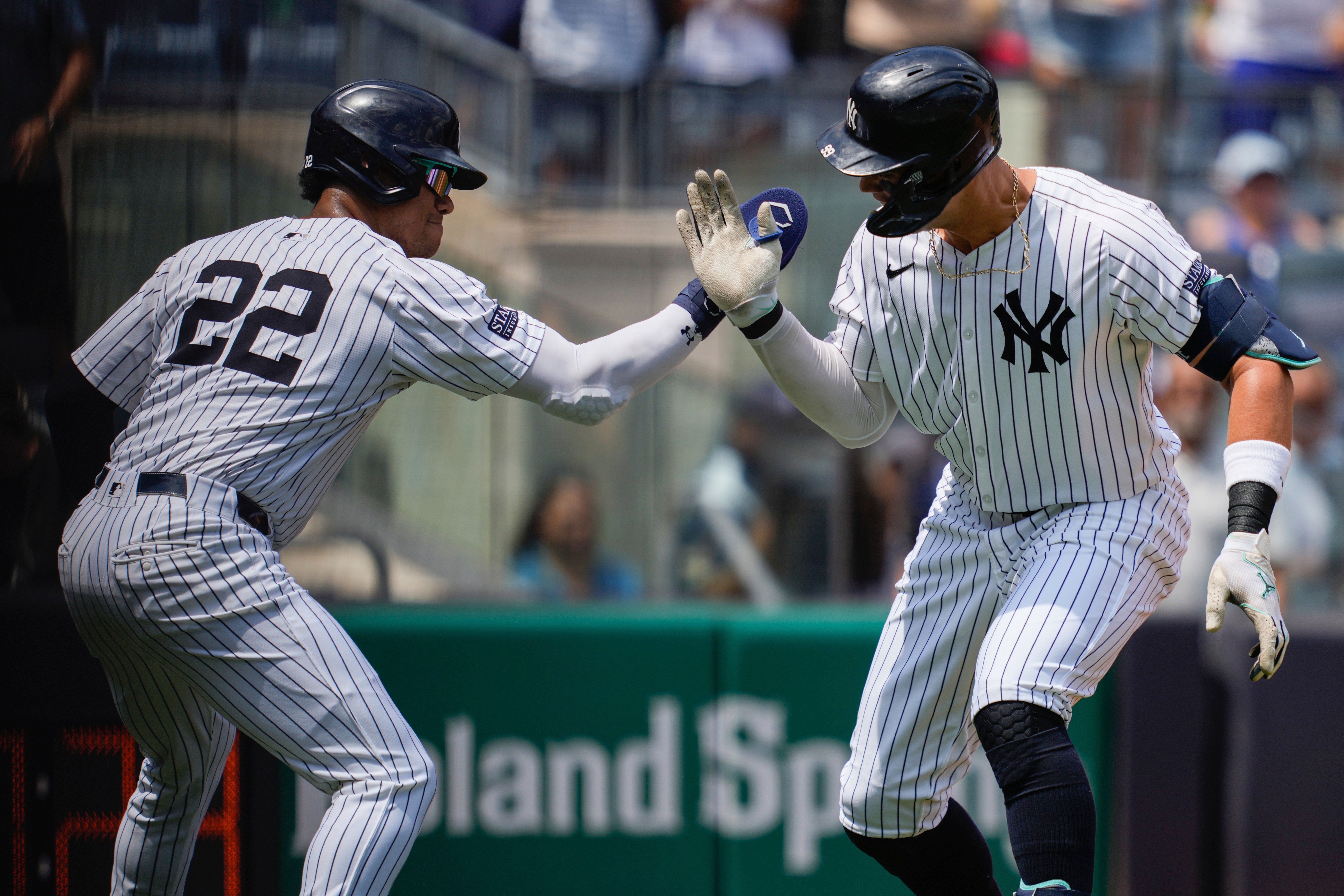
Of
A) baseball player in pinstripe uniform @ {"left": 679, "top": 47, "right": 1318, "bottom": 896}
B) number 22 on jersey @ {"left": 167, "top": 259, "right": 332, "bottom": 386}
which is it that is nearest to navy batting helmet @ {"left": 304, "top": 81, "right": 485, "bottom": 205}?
number 22 on jersey @ {"left": 167, "top": 259, "right": 332, "bottom": 386}

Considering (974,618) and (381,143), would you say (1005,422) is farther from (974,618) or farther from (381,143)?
(381,143)

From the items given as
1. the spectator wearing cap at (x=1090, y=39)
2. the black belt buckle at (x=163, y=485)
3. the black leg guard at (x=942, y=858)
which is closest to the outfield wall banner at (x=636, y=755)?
the black leg guard at (x=942, y=858)

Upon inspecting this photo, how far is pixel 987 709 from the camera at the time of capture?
2504 millimetres

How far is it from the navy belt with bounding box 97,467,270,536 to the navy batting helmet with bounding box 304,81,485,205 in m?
0.73

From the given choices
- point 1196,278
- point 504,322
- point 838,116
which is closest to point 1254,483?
point 1196,278

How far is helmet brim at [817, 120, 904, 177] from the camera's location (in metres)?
2.64

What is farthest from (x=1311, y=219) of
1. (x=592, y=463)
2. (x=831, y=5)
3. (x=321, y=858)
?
(x=321, y=858)

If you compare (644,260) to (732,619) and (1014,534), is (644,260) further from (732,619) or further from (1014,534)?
(1014,534)

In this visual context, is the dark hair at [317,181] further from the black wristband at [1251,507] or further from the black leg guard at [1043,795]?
the black wristband at [1251,507]

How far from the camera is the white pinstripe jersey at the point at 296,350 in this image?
2668mm

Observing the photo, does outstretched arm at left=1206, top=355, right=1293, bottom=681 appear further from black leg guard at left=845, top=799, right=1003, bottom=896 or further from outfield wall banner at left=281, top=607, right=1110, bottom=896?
outfield wall banner at left=281, top=607, right=1110, bottom=896

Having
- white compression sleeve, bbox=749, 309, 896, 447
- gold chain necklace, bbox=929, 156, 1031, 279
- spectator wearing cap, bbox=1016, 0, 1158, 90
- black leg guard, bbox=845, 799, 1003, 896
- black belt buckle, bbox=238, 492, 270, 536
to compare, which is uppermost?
spectator wearing cap, bbox=1016, 0, 1158, 90

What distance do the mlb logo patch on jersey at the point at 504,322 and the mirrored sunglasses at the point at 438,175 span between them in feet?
1.11

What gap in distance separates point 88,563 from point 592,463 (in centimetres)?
289
